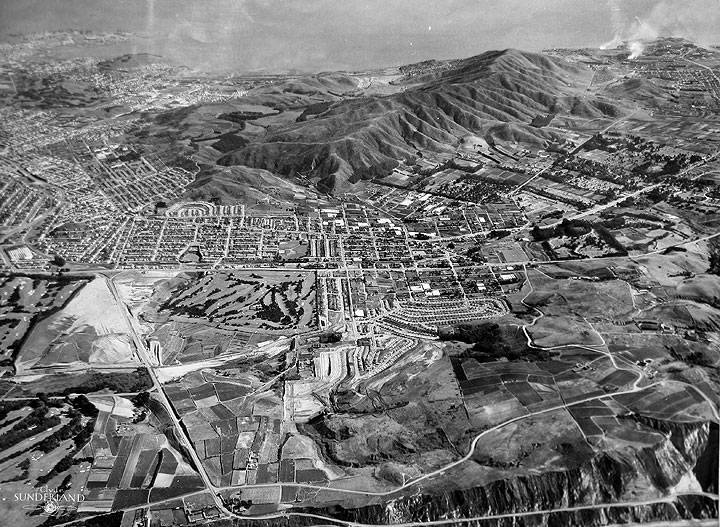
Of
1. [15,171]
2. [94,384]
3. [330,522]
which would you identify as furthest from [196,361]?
[15,171]

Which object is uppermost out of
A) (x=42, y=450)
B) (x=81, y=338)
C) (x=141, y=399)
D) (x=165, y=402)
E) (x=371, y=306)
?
(x=371, y=306)

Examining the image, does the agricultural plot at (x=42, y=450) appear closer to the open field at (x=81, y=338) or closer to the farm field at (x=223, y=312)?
the open field at (x=81, y=338)

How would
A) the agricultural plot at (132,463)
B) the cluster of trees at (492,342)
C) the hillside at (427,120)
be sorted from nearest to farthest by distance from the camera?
the agricultural plot at (132,463) < the cluster of trees at (492,342) < the hillside at (427,120)

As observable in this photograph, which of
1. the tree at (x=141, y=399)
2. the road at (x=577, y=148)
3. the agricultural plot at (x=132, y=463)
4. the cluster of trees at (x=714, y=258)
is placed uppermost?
the road at (x=577, y=148)

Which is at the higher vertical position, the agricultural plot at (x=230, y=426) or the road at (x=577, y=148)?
the road at (x=577, y=148)

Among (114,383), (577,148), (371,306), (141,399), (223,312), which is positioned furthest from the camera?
(577,148)

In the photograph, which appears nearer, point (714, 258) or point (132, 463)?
point (132, 463)

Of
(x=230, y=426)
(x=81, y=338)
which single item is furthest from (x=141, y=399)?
(x=81, y=338)

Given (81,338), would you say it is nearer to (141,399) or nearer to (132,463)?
(141,399)

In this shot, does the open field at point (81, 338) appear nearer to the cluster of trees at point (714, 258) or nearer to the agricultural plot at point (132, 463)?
the agricultural plot at point (132, 463)

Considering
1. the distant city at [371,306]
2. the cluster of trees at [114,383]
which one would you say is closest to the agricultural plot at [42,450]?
the distant city at [371,306]

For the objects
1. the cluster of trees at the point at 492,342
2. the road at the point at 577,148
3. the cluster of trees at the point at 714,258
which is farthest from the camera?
the road at the point at 577,148

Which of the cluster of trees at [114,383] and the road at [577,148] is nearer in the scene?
the cluster of trees at [114,383]

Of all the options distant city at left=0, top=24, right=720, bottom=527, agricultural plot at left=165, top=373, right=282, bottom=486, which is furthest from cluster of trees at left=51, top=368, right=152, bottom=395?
agricultural plot at left=165, top=373, right=282, bottom=486
